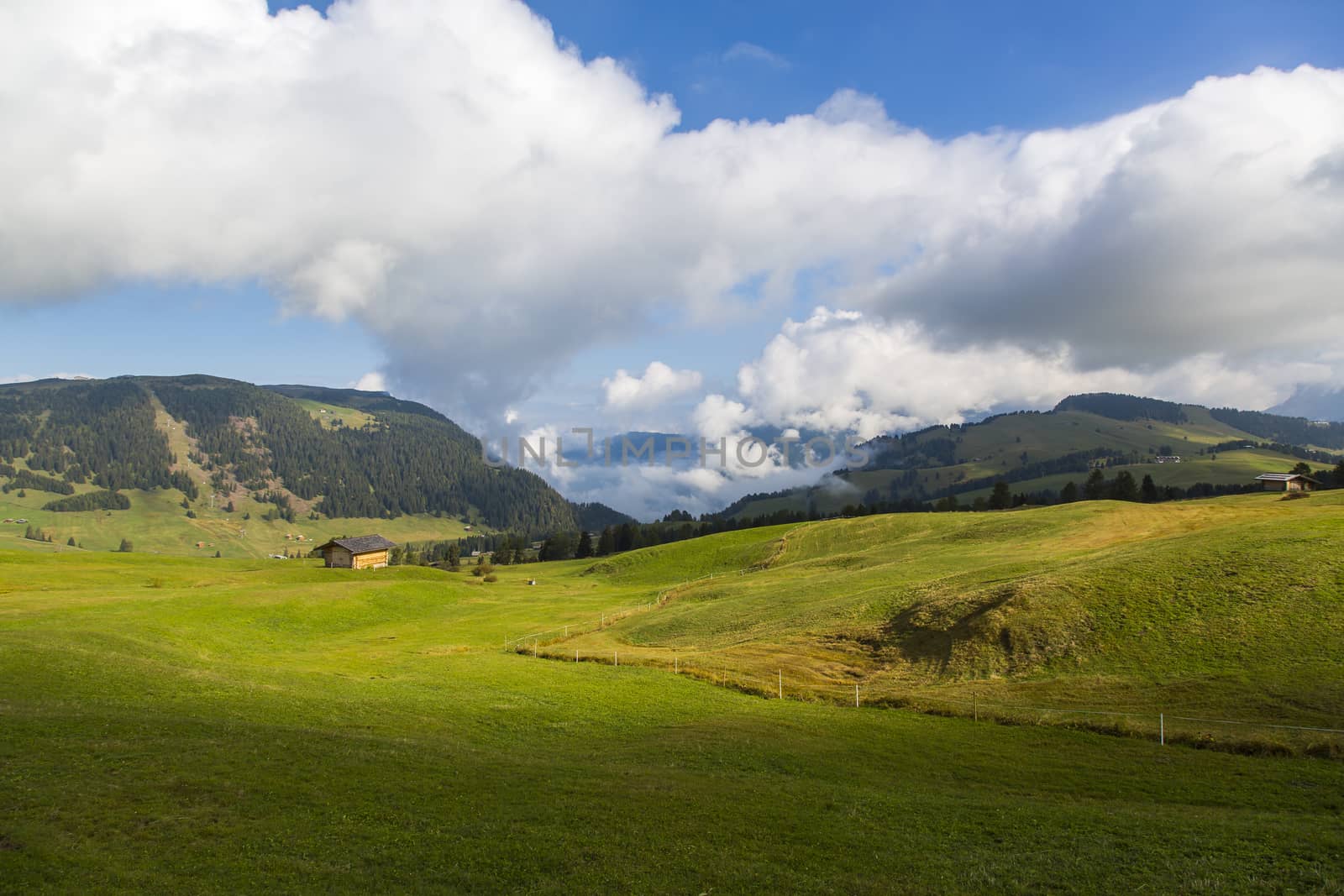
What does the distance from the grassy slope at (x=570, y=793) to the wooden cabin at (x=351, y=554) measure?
91.5 metres

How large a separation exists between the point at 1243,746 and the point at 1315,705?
22.1 feet

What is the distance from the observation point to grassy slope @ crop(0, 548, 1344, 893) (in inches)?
661

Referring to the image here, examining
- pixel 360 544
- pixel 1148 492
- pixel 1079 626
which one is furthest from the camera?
pixel 1148 492

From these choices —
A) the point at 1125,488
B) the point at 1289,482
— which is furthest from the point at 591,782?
the point at 1125,488

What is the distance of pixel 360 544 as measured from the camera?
137m

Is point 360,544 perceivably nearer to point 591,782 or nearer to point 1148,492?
point 591,782

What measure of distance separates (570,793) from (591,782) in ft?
4.78

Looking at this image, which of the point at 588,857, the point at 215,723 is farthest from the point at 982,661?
the point at 215,723

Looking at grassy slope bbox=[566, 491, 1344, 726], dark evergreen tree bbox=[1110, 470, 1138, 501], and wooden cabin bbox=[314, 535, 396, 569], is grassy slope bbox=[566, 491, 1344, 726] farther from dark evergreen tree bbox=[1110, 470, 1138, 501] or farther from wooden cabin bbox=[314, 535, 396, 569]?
dark evergreen tree bbox=[1110, 470, 1138, 501]

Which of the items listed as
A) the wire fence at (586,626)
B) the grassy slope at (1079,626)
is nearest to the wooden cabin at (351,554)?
the wire fence at (586,626)

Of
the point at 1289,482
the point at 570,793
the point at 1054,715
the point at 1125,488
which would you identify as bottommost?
the point at 1054,715

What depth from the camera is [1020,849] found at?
19406 millimetres

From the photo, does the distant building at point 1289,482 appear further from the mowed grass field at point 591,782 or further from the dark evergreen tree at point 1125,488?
the mowed grass field at point 591,782

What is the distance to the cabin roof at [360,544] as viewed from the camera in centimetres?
13388
